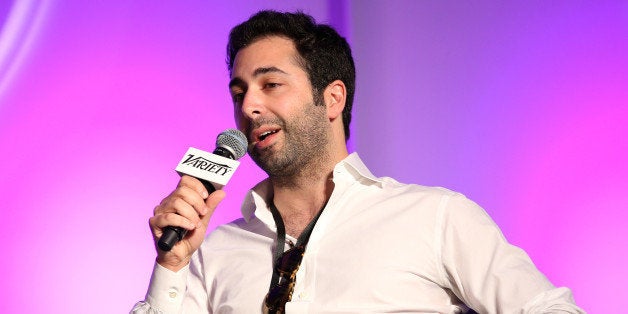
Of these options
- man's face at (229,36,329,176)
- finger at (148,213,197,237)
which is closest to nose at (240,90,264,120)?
man's face at (229,36,329,176)

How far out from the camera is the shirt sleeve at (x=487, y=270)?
1.56 meters

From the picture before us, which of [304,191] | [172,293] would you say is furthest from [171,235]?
[304,191]

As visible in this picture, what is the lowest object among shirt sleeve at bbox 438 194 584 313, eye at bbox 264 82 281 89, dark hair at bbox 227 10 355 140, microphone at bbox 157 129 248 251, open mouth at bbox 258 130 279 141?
shirt sleeve at bbox 438 194 584 313

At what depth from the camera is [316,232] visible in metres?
1.77

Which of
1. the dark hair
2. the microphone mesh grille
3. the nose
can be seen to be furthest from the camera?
the dark hair

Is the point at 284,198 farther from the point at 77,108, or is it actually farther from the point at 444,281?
the point at 77,108

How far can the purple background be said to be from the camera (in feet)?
7.08

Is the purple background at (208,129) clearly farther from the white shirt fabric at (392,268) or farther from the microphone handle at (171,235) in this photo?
the microphone handle at (171,235)

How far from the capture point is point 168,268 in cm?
166

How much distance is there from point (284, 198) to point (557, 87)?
36.0 inches

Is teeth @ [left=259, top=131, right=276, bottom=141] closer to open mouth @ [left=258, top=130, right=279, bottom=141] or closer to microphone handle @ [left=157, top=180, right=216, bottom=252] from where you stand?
open mouth @ [left=258, top=130, right=279, bottom=141]

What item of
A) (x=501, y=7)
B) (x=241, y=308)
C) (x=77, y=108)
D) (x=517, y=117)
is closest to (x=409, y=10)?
(x=501, y=7)

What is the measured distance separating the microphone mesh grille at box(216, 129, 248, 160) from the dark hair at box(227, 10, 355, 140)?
439 millimetres

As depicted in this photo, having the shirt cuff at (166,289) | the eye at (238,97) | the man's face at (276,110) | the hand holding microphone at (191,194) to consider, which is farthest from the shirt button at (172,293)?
the eye at (238,97)
